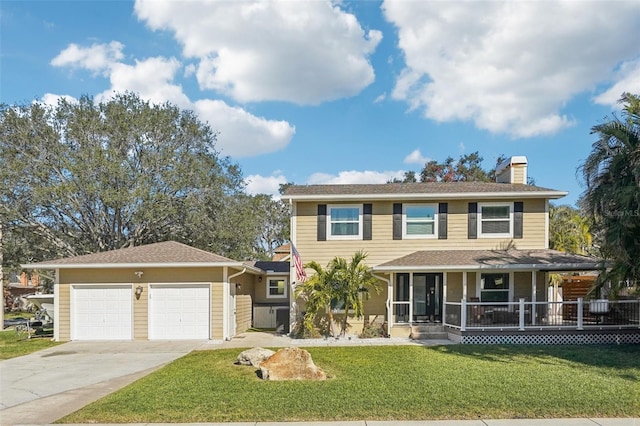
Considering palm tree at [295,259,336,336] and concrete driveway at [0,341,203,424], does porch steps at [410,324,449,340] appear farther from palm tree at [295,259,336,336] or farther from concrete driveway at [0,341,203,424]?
concrete driveway at [0,341,203,424]

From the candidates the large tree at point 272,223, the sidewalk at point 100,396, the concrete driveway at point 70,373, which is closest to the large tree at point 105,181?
the concrete driveway at point 70,373

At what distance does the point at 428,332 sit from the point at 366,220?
436cm

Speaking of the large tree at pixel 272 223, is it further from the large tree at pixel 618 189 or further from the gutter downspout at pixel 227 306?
the large tree at pixel 618 189

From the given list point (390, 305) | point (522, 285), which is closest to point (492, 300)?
point (522, 285)

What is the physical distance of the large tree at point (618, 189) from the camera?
33.7 feet

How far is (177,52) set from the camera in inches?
604

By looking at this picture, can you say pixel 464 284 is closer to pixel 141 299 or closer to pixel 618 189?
pixel 618 189

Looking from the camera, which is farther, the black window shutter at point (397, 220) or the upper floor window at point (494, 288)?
the black window shutter at point (397, 220)

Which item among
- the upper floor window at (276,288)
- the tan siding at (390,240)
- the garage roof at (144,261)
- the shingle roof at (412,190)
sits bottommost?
the upper floor window at (276,288)

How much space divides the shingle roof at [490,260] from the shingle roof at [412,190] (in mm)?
2087

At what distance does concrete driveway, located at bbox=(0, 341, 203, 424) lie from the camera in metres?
7.14

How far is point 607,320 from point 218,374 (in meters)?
12.0

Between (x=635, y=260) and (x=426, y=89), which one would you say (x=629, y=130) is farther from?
(x=426, y=89)

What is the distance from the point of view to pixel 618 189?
34.1 feet
